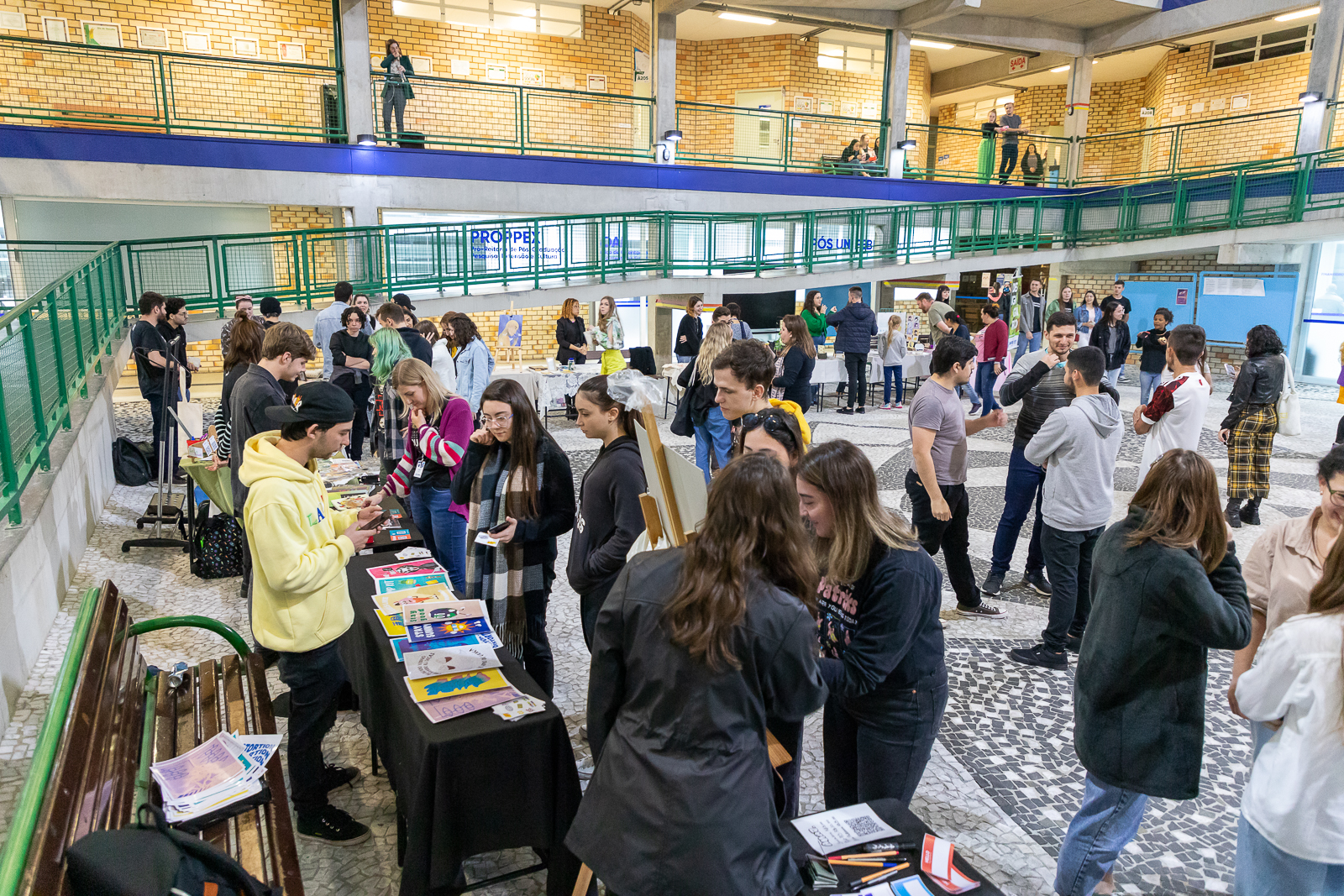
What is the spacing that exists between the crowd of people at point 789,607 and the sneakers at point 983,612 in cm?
47

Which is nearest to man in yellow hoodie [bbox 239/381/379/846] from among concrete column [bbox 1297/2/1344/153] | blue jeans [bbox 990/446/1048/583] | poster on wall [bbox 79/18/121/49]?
blue jeans [bbox 990/446/1048/583]

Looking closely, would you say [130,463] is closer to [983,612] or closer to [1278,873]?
[983,612]

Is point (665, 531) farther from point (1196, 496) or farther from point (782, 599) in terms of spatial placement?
point (1196, 496)

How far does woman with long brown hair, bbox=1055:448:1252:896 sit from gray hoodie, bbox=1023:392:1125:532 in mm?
1877

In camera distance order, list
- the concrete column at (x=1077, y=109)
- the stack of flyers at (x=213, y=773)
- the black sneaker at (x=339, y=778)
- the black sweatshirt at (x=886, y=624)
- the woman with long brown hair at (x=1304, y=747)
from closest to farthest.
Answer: the woman with long brown hair at (x=1304, y=747)
the black sweatshirt at (x=886, y=624)
the stack of flyers at (x=213, y=773)
the black sneaker at (x=339, y=778)
the concrete column at (x=1077, y=109)

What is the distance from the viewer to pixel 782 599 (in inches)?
72.2

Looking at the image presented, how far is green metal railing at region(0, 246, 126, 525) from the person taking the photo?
155 inches

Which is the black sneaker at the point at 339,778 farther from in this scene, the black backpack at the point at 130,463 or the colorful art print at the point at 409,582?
the black backpack at the point at 130,463

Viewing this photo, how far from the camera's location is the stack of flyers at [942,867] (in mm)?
1944

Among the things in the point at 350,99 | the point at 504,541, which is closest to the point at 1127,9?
the point at 350,99

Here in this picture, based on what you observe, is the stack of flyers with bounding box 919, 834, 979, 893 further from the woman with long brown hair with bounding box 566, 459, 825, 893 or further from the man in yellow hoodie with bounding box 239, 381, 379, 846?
the man in yellow hoodie with bounding box 239, 381, 379, 846

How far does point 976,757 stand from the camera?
370cm

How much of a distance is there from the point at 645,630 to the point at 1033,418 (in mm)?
3927

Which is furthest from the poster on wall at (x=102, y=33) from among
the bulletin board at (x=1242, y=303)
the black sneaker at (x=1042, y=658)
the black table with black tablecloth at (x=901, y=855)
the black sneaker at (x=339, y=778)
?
the bulletin board at (x=1242, y=303)
